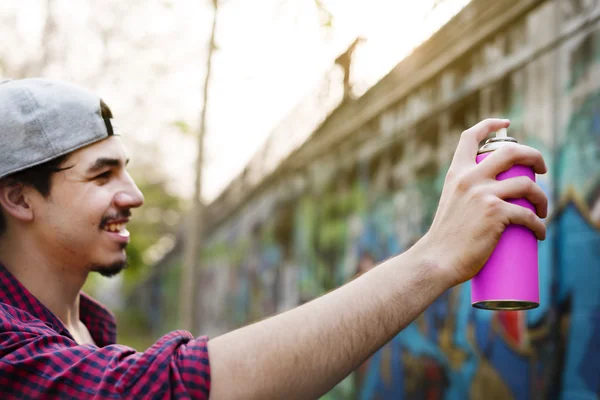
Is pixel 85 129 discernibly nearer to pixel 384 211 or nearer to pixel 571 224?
pixel 571 224

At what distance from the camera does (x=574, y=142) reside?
3830 millimetres

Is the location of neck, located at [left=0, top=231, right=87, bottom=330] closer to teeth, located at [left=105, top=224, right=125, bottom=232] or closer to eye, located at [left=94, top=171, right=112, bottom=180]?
teeth, located at [left=105, top=224, right=125, bottom=232]

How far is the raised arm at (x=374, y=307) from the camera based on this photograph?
1.19 metres

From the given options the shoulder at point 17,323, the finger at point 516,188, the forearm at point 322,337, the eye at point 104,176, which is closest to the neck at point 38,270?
the eye at point 104,176

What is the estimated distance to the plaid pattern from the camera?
3.86 feet

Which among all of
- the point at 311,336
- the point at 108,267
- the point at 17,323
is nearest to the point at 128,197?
the point at 108,267

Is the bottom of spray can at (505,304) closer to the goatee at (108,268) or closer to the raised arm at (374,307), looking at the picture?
the raised arm at (374,307)

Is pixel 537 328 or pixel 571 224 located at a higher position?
pixel 571 224

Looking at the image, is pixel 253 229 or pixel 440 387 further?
pixel 253 229

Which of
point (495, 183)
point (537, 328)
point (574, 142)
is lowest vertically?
point (537, 328)

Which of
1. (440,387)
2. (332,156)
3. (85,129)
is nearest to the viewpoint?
(85,129)

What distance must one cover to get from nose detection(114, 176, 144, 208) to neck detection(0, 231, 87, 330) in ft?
0.83

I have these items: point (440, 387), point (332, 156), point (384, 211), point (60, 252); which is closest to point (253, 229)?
point (332, 156)

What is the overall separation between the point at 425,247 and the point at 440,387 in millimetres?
4453
